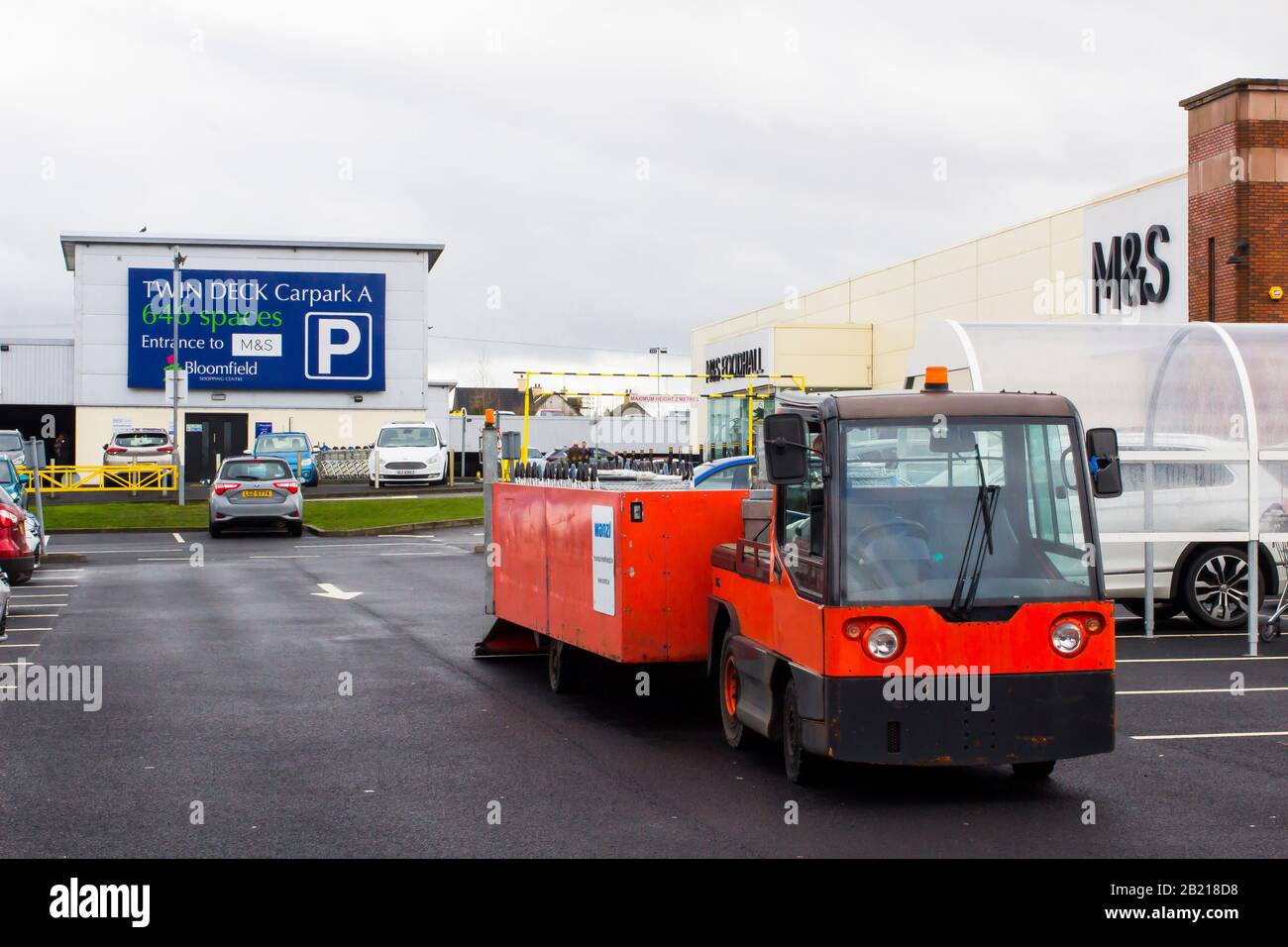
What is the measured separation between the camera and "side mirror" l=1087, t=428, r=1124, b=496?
8484 millimetres

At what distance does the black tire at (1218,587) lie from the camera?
619 inches

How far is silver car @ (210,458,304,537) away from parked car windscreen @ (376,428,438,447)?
1630 cm

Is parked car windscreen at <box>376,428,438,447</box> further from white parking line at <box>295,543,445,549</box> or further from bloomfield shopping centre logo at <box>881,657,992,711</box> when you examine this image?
bloomfield shopping centre logo at <box>881,657,992,711</box>

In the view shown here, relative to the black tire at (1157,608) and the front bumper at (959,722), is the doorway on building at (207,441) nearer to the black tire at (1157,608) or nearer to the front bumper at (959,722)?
the black tire at (1157,608)

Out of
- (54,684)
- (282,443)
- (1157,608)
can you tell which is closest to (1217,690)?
(1157,608)

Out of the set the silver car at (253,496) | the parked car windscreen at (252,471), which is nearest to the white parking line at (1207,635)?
the silver car at (253,496)

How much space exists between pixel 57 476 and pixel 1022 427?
5073cm

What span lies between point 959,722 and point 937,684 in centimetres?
22

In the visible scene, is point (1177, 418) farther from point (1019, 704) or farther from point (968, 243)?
point (968, 243)

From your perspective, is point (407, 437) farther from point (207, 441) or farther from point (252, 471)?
point (252, 471)

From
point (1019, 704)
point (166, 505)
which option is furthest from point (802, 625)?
point (166, 505)

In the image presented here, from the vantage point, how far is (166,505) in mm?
39594

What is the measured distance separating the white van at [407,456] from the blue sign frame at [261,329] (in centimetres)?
1102

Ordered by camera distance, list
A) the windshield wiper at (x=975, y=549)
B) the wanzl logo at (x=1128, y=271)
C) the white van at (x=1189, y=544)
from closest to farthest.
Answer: the windshield wiper at (x=975, y=549), the white van at (x=1189, y=544), the wanzl logo at (x=1128, y=271)
